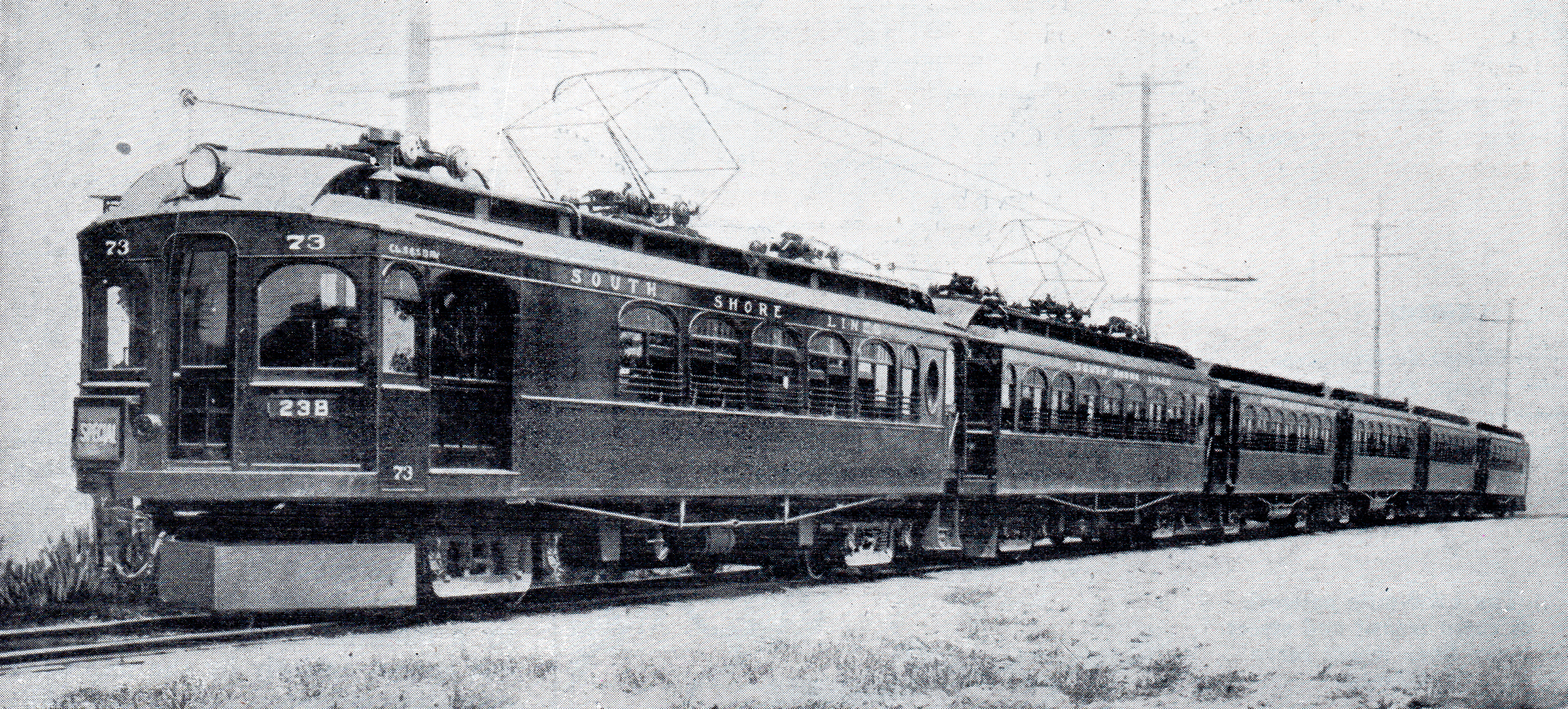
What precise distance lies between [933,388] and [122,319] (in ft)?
31.0

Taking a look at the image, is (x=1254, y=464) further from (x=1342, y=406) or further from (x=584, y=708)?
(x=584, y=708)

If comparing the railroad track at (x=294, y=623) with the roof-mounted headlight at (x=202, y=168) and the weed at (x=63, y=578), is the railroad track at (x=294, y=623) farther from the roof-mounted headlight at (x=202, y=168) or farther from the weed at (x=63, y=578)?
the roof-mounted headlight at (x=202, y=168)

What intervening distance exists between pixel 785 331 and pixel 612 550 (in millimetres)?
3139

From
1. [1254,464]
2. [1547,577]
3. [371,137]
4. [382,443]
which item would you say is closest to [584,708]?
[382,443]

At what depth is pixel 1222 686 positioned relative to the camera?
8367 millimetres

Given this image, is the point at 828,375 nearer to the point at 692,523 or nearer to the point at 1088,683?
the point at 692,523

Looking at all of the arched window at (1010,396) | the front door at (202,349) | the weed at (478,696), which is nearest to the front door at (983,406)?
the arched window at (1010,396)

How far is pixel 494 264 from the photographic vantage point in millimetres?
10406

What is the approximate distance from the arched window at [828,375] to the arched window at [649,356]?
231cm

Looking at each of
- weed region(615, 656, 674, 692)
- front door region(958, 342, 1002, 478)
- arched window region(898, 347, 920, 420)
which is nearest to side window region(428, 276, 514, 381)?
weed region(615, 656, 674, 692)

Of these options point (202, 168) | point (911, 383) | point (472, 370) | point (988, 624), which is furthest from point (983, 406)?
point (202, 168)

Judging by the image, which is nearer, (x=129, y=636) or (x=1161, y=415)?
(x=129, y=636)

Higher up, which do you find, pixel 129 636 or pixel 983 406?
pixel 983 406

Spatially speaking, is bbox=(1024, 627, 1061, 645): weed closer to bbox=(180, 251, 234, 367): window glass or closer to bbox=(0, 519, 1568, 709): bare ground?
bbox=(0, 519, 1568, 709): bare ground
